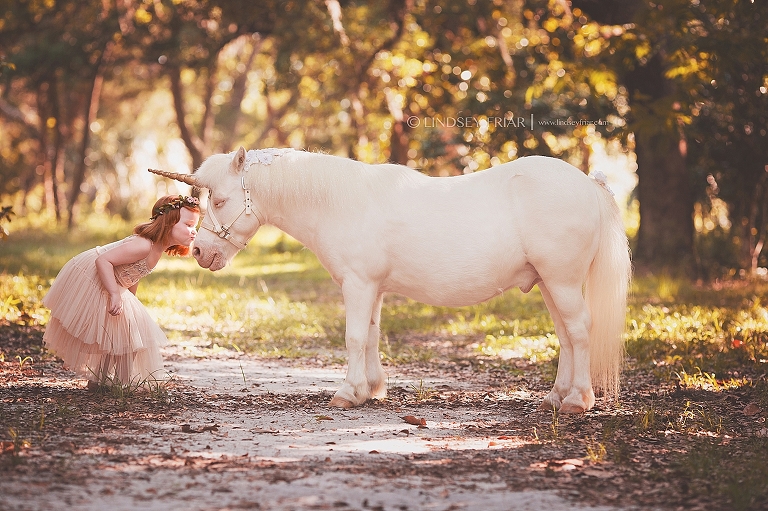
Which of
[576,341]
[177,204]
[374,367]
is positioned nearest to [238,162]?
[177,204]

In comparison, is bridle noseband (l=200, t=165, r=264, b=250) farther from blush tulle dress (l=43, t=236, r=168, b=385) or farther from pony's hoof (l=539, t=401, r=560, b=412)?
pony's hoof (l=539, t=401, r=560, b=412)

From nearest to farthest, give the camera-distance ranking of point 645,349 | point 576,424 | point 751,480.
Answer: point 751,480
point 576,424
point 645,349

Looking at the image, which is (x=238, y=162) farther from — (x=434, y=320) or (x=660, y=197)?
(x=660, y=197)

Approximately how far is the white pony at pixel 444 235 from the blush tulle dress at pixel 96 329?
708mm

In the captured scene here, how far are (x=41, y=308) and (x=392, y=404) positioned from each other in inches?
193

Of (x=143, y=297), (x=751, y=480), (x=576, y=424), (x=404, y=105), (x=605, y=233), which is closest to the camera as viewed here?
(x=751, y=480)

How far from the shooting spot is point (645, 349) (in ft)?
25.2

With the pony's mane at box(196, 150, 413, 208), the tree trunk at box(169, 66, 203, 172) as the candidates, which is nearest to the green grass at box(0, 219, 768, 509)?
the pony's mane at box(196, 150, 413, 208)

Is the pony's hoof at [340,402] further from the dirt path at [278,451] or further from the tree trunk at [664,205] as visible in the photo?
the tree trunk at [664,205]

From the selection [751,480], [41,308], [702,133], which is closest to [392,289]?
[751,480]

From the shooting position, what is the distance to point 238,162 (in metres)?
5.65

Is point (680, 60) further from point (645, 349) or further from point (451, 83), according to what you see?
point (451, 83)

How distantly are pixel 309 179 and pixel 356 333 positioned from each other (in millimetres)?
1110

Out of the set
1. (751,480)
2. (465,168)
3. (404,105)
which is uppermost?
(404,105)
